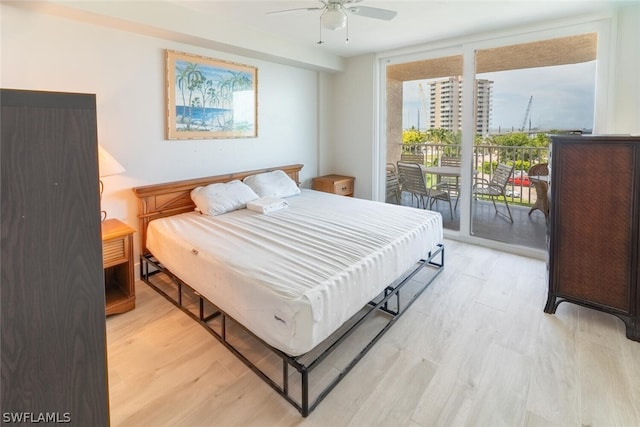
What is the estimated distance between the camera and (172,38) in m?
3.19

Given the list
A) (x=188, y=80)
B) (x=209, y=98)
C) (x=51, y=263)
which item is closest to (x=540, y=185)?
(x=209, y=98)

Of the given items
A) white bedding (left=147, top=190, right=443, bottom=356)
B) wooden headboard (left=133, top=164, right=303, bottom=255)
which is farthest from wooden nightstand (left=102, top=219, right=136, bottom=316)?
wooden headboard (left=133, top=164, right=303, bottom=255)

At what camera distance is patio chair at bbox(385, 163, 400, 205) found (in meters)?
5.09

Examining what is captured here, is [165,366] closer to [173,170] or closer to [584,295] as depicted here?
[173,170]

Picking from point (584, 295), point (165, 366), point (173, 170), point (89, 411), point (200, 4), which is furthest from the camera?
point (173, 170)

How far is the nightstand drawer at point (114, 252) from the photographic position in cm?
255

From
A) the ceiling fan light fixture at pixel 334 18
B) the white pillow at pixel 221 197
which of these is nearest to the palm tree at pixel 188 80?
the white pillow at pixel 221 197

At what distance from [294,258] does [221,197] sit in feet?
5.09

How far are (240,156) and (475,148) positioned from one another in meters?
2.96

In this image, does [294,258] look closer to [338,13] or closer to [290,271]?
[290,271]

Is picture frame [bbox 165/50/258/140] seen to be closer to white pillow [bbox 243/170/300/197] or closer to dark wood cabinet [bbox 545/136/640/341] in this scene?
white pillow [bbox 243/170/300/197]

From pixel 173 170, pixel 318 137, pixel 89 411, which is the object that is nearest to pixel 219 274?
pixel 89 411

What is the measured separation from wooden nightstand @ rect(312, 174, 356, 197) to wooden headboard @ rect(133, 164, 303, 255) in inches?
62.8

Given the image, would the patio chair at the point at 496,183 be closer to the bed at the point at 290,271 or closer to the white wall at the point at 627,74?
the white wall at the point at 627,74
